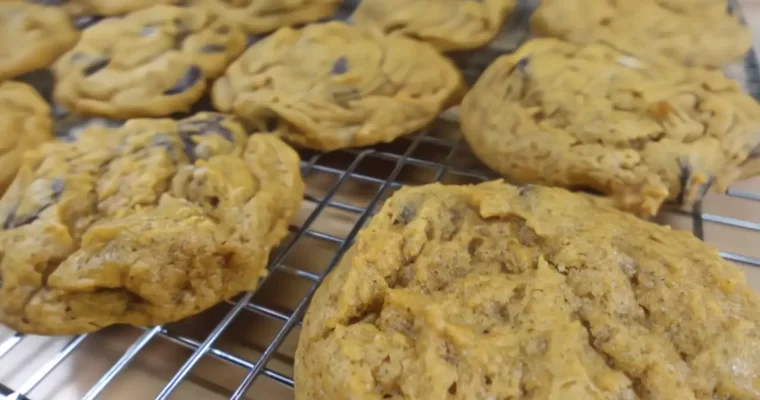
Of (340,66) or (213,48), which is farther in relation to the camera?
(213,48)

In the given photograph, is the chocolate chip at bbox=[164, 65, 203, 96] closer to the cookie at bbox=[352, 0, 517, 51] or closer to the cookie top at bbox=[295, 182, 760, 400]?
the cookie at bbox=[352, 0, 517, 51]

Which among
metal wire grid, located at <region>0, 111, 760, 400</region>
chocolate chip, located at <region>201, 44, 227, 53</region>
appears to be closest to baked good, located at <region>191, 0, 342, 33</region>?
chocolate chip, located at <region>201, 44, 227, 53</region>

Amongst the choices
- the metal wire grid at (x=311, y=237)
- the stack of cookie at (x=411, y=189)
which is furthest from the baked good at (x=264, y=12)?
the metal wire grid at (x=311, y=237)

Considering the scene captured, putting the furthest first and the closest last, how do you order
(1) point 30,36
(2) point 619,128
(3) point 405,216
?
(1) point 30,36, (2) point 619,128, (3) point 405,216

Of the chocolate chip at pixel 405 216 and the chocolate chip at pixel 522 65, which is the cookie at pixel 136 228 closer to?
the chocolate chip at pixel 405 216

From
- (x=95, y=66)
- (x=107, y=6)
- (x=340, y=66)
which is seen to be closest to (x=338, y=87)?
(x=340, y=66)

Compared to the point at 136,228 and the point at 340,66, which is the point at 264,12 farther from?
the point at 136,228

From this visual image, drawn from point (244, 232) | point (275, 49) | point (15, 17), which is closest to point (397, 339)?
point (244, 232)
